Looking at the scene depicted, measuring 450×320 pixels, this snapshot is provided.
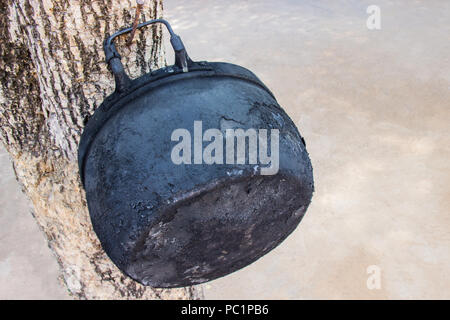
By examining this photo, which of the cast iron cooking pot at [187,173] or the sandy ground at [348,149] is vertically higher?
the cast iron cooking pot at [187,173]

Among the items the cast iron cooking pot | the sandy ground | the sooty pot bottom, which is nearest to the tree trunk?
the cast iron cooking pot

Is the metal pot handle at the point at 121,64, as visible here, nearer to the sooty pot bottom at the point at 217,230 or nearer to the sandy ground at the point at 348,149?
the sooty pot bottom at the point at 217,230

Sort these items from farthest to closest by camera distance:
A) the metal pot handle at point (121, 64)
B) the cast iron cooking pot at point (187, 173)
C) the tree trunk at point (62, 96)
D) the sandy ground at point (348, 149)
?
the sandy ground at point (348, 149) < the tree trunk at point (62, 96) < the metal pot handle at point (121, 64) < the cast iron cooking pot at point (187, 173)

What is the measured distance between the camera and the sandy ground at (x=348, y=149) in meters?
3.41

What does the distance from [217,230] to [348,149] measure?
3.69m

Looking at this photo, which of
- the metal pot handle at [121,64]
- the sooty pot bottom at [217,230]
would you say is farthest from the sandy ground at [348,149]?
the metal pot handle at [121,64]

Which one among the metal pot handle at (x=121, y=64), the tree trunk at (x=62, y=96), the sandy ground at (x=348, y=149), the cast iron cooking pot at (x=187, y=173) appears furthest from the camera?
the sandy ground at (x=348, y=149)

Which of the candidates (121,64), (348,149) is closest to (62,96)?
(121,64)

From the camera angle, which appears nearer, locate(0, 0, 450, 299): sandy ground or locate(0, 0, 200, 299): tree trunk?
locate(0, 0, 200, 299): tree trunk

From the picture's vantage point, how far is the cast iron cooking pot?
37.3 inches

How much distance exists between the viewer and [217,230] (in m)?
1.04

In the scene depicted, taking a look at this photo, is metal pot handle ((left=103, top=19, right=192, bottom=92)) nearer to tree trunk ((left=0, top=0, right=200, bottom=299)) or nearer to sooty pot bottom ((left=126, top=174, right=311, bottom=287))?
tree trunk ((left=0, top=0, right=200, bottom=299))

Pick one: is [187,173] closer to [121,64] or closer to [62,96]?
[121,64]
